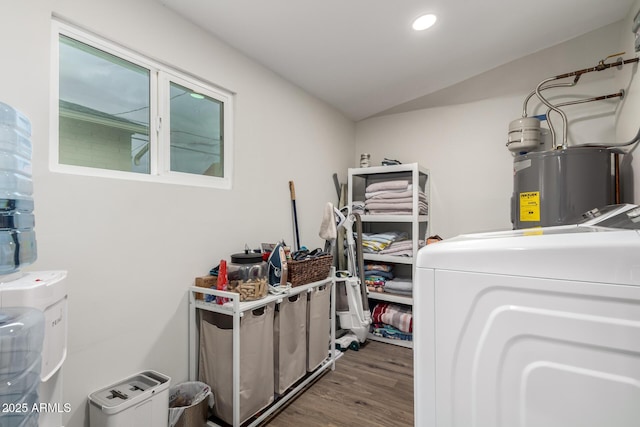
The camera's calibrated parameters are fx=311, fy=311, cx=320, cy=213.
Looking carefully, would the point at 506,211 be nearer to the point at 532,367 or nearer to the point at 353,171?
the point at 353,171

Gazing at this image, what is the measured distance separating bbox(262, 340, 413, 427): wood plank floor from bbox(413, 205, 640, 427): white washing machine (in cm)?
123

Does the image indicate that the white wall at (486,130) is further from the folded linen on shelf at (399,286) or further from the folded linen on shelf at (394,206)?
the folded linen on shelf at (399,286)

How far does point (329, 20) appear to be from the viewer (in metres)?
1.98

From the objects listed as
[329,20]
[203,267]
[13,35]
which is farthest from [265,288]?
[329,20]

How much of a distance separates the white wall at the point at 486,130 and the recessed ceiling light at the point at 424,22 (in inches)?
47.0

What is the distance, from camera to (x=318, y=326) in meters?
2.30

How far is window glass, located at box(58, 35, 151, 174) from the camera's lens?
56.8 inches

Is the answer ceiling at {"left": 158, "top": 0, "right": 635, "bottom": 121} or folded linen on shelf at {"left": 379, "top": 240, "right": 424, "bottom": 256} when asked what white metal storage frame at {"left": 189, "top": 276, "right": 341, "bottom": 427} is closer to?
folded linen on shelf at {"left": 379, "top": 240, "right": 424, "bottom": 256}

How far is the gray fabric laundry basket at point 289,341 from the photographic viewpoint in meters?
1.95

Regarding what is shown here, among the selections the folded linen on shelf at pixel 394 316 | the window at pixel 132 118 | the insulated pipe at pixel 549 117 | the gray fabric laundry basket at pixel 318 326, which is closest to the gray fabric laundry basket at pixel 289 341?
the gray fabric laundry basket at pixel 318 326

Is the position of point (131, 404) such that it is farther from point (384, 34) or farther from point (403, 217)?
point (384, 34)

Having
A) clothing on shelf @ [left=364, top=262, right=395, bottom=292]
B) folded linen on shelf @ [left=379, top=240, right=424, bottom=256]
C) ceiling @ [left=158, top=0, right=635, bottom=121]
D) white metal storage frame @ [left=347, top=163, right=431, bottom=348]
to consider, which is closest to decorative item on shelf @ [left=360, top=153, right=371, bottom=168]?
white metal storage frame @ [left=347, top=163, right=431, bottom=348]

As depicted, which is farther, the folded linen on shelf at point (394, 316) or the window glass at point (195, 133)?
the folded linen on shelf at point (394, 316)

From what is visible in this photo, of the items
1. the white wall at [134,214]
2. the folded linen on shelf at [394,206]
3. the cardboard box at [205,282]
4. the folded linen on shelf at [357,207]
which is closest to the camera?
the white wall at [134,214]
